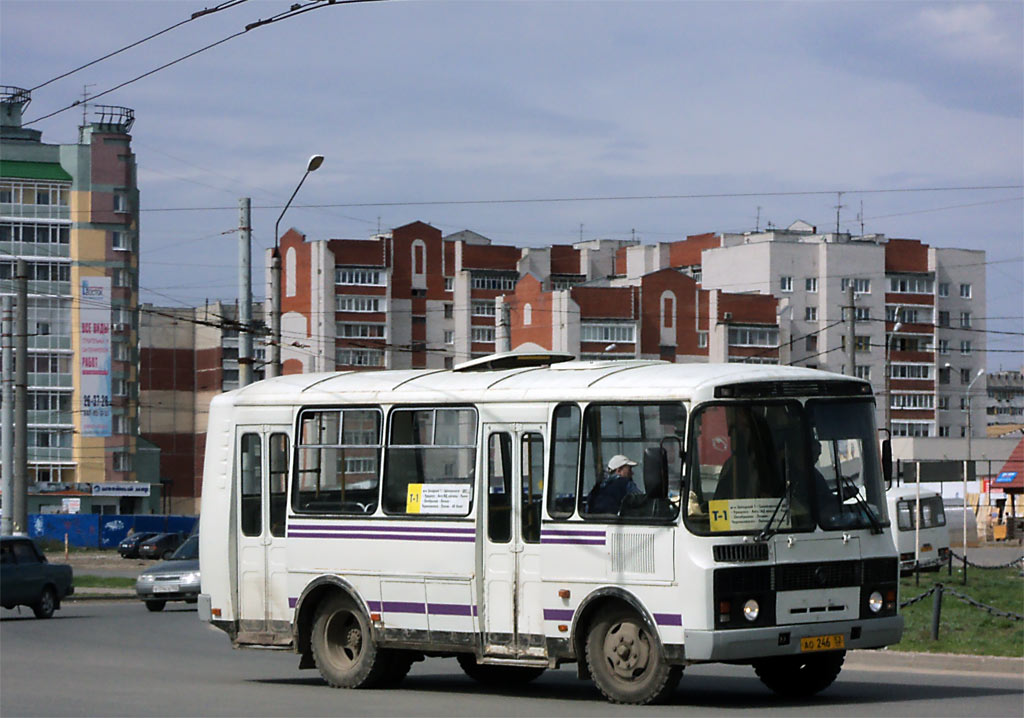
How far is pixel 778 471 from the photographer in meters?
13.5

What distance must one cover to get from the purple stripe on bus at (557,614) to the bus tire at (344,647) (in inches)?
86.1

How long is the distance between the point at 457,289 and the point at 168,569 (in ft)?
336

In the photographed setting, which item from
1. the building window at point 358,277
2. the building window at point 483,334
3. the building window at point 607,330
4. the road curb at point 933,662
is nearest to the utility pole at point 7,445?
the road curb at point 933,662

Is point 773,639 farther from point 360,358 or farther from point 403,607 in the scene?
point 360,358

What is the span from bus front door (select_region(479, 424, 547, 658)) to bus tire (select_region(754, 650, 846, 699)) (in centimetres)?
201

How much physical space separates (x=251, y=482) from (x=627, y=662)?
499 centimetres

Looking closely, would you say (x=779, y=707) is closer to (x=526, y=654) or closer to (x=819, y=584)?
(x=819, y=584)

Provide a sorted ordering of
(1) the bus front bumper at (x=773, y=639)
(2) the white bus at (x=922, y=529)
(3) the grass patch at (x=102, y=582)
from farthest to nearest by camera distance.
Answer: (3) the grass patch at (x=102, y=582) < (2) the white bus at (x=922, y=529) < (1) the bus front bumper at (x=773, y=639)

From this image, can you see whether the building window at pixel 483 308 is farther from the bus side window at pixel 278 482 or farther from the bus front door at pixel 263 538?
the bus side window at pixel 278 482

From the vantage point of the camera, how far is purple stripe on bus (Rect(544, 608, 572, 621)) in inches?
546

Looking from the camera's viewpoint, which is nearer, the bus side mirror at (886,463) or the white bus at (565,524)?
the white bus at (565,524)

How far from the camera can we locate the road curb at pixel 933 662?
55.7 ft

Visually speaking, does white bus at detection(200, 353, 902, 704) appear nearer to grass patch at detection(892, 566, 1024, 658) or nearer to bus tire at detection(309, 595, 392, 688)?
bus tire at detection(309, 595, 392, 688)

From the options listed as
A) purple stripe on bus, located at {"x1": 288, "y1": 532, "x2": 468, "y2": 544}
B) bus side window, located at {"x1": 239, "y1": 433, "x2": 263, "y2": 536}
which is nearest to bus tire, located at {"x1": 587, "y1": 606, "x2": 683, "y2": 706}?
purple stripe on bus, located at {"x1": 288, "y1": 532, "x2": 468, "y2": 544}
